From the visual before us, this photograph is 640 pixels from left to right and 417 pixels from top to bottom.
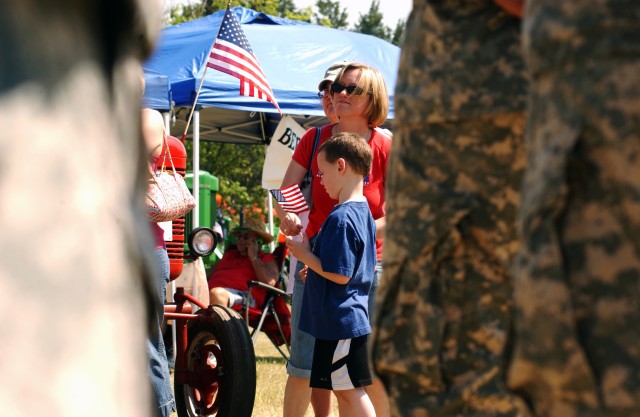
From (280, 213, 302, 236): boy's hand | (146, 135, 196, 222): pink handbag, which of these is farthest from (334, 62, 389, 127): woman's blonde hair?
(146, 135, 196, 222): pink handbag

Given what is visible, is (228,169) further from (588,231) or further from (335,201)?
(588,231)

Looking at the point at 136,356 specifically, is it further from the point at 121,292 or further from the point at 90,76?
the point at 90,76

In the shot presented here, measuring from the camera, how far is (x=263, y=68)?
10836mm

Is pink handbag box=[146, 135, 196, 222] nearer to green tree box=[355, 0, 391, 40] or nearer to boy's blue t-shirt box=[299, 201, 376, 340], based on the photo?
boy's blue t-shirt box=[299, 201, 376, 340]

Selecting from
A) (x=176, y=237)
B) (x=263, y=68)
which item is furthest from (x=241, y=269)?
(x=176, y=237)

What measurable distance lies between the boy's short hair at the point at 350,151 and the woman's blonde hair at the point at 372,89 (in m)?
0.26

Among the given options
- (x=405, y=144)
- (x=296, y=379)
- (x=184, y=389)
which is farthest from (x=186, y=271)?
(x=405, y=144)

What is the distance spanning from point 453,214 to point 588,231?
1.86 feet

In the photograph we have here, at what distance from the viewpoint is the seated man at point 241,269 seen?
9141mm

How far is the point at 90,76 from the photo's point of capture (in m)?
→ 0.97

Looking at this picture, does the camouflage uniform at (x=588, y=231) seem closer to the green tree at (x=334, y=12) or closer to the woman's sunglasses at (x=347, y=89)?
the woman's sunglasses at (x=347, y=89)

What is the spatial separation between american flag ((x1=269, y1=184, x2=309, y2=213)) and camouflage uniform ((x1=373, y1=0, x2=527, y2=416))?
7.01 feet

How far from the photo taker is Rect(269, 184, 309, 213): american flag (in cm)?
423

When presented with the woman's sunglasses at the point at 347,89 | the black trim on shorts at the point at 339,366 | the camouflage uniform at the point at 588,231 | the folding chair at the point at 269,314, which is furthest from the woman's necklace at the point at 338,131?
the folding chair at the point at 269,314
